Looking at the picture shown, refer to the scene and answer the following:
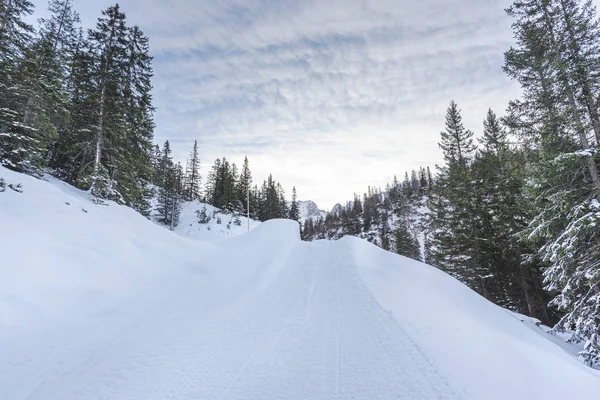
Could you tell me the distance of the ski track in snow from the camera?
380 centimetres

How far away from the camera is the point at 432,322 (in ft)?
19.8

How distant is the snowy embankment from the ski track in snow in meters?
0.03

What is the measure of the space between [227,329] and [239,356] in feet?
4.77

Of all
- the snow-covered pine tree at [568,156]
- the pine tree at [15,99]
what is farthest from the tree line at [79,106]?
the snow-covered pine tree at [568,156]

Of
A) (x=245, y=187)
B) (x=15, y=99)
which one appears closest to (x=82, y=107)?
(x=15, y=99)

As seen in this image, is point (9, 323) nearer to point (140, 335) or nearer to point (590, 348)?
point (140, 335)

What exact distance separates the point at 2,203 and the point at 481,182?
78.3 ft

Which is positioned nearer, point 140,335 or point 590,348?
point 140,335

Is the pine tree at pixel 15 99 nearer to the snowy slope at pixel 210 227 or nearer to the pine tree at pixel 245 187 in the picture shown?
the snowy slope at pixel 210 227

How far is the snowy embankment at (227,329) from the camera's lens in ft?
13.0

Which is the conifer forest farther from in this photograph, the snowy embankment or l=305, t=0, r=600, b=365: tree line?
the snowy embankment

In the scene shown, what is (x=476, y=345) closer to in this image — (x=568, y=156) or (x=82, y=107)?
(x=568, y=156)

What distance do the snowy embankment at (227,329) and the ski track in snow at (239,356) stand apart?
0.09 feet

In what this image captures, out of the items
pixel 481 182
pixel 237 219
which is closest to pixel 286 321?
pixel 481 182
